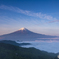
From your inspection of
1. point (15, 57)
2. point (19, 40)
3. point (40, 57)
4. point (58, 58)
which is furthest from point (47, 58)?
point (19, 40)

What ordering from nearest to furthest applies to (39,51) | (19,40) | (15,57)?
(15,57), (39,51), (19,40)

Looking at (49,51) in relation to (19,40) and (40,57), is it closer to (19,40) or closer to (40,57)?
(40,57)

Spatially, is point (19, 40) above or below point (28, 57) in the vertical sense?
above

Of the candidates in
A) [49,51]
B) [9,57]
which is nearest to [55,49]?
[49,51]

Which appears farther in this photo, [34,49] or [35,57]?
[34,49]

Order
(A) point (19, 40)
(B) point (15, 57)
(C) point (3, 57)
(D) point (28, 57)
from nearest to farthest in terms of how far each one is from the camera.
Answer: (C) point (3, 57) → (B) point (15, 57) → (D) point (28, 57) → (A) point (19, 40)

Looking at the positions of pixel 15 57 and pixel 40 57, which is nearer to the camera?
pixel 15 57

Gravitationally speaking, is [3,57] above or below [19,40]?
below

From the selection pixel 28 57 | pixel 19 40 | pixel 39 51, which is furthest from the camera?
pixel 19 40

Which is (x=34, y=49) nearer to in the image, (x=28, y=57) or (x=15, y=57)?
(x=28, y=57)
